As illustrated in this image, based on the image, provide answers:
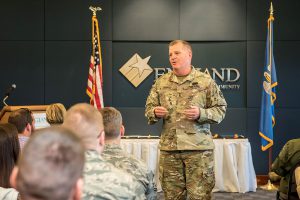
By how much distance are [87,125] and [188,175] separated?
165 cm

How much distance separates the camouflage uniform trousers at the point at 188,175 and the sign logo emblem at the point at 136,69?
362 centimetres

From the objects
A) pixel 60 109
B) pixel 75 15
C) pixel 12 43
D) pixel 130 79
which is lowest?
pixel 60 109

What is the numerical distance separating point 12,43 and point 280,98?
4100 millimetres

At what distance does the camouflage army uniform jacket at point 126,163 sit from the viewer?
7.06ft

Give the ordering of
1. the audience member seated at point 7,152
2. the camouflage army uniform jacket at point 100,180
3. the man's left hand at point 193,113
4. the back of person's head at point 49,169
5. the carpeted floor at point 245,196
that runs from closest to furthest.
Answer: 1. the back of person's head at point 49,169
2. the camouflage army uniform jacket at point 100,180
3. the audience member seated at point 7,152
4. the man's left hand at point 193,113
5. the carpeted floor at point 245,196

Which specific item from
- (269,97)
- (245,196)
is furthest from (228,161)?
(269,97)

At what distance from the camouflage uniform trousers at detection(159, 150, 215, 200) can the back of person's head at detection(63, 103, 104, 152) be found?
5.09 feet

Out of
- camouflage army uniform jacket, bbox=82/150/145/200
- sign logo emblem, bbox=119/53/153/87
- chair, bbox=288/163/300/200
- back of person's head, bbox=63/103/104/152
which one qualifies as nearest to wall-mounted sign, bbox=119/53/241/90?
sign logo emblem, bbox=119/53/153/87

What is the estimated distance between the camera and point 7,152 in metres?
2.31

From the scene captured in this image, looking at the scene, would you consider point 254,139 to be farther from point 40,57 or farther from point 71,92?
point 40,57

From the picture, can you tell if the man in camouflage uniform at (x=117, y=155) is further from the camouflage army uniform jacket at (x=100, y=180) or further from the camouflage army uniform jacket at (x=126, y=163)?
the camouflage army uniform jacket at (x=100, y=180)

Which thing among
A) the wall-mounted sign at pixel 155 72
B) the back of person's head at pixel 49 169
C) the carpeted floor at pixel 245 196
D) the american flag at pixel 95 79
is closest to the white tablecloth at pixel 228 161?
the carpeted floor at pixel 245 196

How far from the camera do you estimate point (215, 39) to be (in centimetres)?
680

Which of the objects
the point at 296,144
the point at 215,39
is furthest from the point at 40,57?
the point at 296,144
